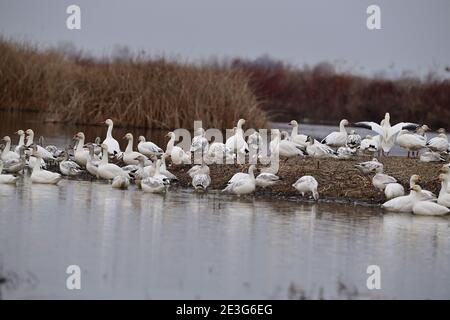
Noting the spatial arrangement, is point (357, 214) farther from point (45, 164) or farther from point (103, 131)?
point (103, 131)

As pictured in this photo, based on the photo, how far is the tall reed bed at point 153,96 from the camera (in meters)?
27.3

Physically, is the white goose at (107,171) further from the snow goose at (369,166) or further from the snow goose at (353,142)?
the snow goose at (353,142)

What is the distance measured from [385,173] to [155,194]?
3.96 m

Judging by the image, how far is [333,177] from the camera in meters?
15.7

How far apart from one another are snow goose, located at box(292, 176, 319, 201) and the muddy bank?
442 mm

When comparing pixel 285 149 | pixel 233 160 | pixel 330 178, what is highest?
pixel 285 149

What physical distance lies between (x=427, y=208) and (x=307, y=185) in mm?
1771

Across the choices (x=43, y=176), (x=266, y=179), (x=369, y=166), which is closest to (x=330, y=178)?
(x=369, y=166)

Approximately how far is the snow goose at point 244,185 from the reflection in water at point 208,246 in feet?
0.52

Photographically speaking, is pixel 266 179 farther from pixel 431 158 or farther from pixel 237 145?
pixel 431 158

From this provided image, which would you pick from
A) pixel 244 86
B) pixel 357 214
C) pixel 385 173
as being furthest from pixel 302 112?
pixel 357 214

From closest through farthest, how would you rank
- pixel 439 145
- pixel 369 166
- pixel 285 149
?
pixel 369 166 < pixel 285 149 < pixel 439 145

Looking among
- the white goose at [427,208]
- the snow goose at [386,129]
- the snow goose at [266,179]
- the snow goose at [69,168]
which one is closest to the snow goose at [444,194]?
the white goose at [427,208]
